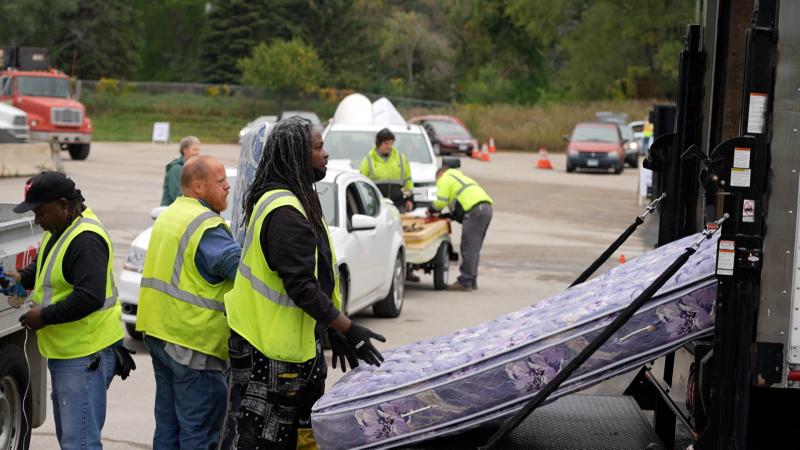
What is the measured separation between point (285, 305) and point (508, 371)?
99 cm

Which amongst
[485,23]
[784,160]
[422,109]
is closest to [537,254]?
[784,160]

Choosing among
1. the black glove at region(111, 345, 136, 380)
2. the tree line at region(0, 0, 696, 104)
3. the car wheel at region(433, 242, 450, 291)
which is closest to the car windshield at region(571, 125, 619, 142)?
the tree line at region(0, 0, 696, 104)

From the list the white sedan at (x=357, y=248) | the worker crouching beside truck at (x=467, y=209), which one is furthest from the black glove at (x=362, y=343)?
the worker crouching beside truck at (x=467, y=209)

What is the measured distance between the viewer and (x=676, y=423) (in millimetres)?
6156

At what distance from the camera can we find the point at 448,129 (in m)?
44.5

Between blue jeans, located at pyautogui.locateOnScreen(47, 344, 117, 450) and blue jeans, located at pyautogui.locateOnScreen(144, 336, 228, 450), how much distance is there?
400 mm

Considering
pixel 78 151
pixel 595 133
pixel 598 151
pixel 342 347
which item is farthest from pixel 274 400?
pixel 595 133

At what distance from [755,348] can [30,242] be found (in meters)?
3.80

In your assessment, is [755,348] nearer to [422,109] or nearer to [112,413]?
[112,413]

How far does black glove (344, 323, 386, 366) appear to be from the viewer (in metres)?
4.72

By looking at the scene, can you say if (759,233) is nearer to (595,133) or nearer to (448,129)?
(595,133)

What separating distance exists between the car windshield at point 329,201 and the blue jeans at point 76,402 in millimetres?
5813

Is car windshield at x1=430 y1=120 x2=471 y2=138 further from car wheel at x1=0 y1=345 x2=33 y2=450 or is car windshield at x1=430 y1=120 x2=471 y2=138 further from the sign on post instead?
car wheel at x1=0 y1=345 x2=33 y2=450

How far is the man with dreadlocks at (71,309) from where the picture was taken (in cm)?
511
